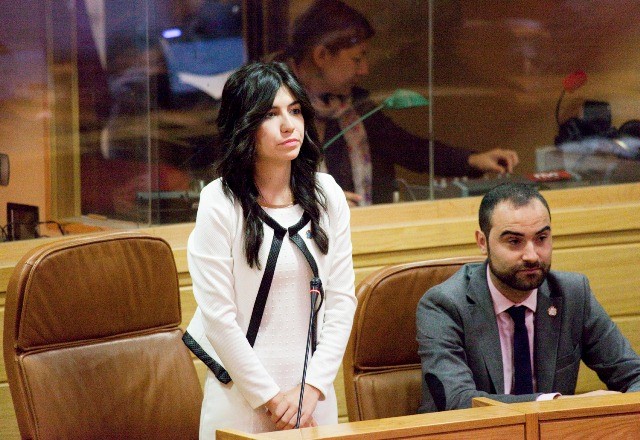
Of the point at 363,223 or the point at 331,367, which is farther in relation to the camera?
the point at 363,223

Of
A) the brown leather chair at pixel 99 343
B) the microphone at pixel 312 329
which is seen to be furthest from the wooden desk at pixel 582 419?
the brown leather chair at pixel 99 343

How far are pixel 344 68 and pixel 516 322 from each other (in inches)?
63.0

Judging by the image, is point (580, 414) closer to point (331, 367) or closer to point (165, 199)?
point (331, 367)

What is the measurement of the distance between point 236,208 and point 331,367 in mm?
407

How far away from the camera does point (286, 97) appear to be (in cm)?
244

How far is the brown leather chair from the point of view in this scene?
252cm

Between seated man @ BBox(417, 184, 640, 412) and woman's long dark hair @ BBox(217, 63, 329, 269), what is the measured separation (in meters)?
0.44

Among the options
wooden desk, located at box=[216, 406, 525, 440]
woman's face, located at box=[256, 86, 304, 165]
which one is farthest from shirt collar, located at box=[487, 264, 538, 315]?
wooden desk, located at box=[216, 406, 525, 440]

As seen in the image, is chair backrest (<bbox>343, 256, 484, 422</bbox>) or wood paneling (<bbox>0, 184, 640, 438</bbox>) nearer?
chair backrest (<bbox>343, 256, 484, 422</bbox>)

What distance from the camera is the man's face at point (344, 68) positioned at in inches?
159

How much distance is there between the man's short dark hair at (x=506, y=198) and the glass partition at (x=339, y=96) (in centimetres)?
125

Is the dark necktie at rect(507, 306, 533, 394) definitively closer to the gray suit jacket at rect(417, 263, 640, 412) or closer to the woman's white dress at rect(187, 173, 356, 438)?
the gray suit jacket at rect(417, 263, 640, 412)

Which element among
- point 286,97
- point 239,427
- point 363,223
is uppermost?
point 286,97

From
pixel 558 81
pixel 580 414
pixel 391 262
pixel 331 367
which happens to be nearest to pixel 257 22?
pixel 391 262
